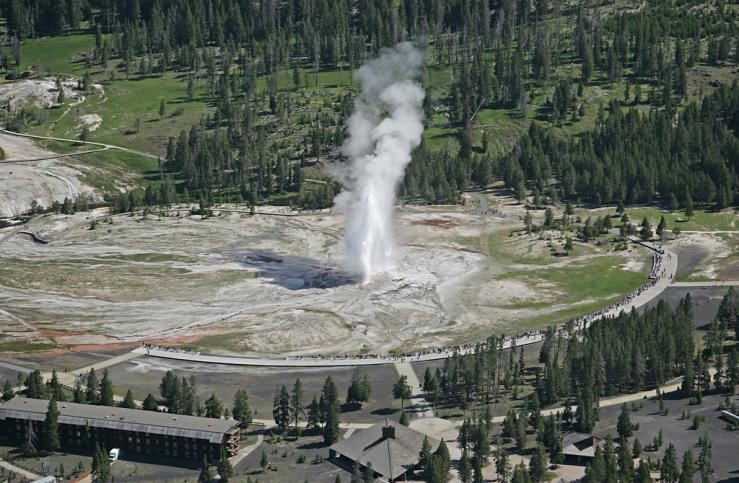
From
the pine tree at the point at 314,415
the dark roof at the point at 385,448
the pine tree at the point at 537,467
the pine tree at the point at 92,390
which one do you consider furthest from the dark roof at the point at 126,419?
the pine tree at the point at 537,467

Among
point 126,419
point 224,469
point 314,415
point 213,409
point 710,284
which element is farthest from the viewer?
point 710,284

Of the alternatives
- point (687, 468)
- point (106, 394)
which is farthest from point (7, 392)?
point (687, 468)

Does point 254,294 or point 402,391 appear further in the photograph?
point 254,294

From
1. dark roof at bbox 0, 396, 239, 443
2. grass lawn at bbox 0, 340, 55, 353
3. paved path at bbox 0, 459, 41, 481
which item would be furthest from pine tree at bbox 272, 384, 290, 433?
grass lawn at bbox 0, 340, 55, 353

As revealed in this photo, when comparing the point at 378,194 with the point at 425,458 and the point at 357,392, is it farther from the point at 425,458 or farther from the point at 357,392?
the point at 425,458

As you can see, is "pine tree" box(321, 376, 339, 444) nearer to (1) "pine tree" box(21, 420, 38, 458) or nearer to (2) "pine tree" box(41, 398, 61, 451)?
(2) "pine tree" box(41, 398, 61, 451)

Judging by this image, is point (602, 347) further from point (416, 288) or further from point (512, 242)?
point (512, 242)
